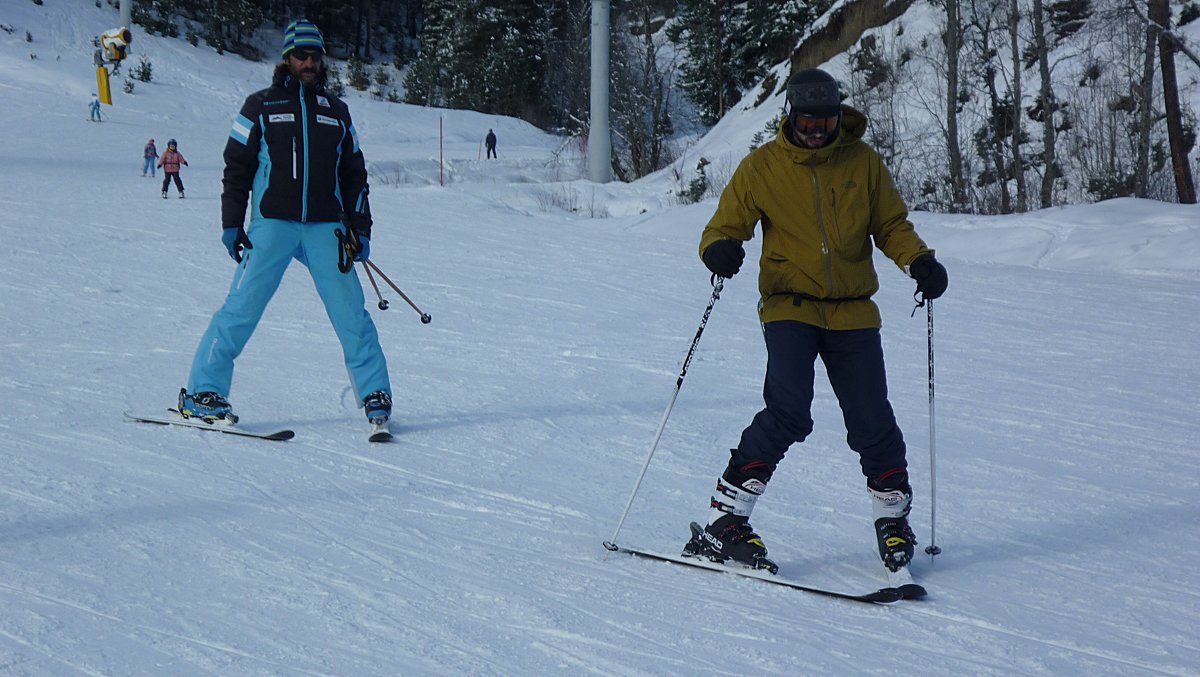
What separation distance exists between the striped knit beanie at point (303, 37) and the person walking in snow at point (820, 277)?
2.32 meters

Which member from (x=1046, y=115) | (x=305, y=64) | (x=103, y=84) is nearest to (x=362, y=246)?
(x=305, y=64)

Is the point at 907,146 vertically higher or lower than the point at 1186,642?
higher

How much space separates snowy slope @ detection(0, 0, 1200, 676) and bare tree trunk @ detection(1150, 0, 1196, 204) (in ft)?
15.8

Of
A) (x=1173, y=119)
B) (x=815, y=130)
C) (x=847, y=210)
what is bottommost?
(x=847, y=210)

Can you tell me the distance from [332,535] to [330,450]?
4.23 ft

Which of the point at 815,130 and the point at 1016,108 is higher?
the point at 1016,108

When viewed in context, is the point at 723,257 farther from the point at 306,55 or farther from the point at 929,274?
the point at 306,55

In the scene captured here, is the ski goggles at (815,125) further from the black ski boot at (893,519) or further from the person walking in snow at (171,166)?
the person walking in snow at (171,166)

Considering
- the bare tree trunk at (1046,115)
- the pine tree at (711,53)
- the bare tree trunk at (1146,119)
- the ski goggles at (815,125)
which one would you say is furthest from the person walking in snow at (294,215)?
the pine tree at (711,53)

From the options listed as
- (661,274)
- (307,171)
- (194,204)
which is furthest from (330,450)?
(194,204)

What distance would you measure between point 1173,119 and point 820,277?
15.2 meters

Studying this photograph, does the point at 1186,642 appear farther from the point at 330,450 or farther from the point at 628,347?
A: the point at 628,347

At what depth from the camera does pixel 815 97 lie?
3328mm

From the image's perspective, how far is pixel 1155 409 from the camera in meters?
6.59
